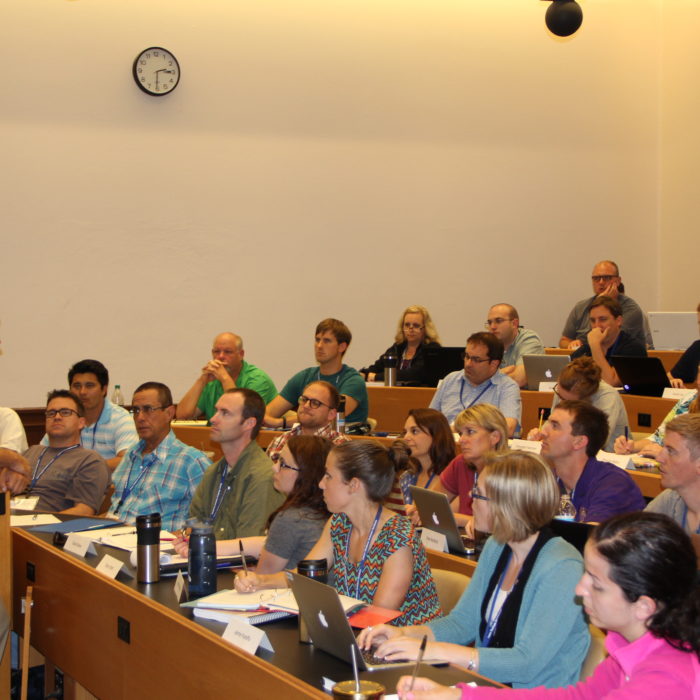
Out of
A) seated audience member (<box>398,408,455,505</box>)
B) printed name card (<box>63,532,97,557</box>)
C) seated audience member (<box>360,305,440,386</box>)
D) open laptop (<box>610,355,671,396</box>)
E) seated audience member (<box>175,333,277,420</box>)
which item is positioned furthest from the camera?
seated audience member (<box>360,305,440,386</box>)

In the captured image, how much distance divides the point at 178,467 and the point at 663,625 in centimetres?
279

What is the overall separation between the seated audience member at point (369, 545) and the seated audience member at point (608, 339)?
3.58m

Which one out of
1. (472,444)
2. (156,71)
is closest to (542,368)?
(472,444)

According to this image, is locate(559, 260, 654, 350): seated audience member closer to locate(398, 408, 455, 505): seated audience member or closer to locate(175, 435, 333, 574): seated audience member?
locate(398, 408, 455, 505): seated audience member

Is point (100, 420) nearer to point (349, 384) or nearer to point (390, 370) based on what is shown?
point (349, 384)

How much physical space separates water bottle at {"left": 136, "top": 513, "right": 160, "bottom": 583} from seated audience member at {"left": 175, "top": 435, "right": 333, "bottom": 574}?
24 cm

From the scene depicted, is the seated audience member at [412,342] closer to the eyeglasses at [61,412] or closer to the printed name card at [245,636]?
the eyeglasses at [61,412]

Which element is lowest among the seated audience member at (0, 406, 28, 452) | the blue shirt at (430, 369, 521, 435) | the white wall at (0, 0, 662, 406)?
the seated audience member at (0, 406, 28, 452)

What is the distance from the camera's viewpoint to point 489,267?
8383 millimetres

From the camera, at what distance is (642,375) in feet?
17.8

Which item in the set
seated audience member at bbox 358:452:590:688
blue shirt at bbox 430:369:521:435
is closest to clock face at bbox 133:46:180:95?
blue shirt at bbox 430:369:521:435

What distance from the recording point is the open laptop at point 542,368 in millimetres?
5930

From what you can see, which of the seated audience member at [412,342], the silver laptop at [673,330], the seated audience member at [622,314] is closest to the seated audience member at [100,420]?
the seated audience member at [412,342]

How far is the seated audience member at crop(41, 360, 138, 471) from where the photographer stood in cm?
512
